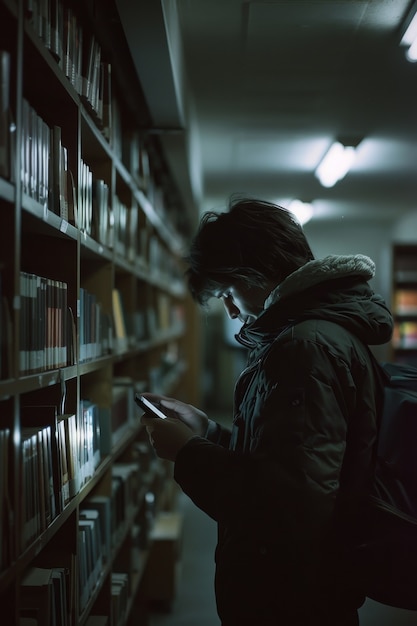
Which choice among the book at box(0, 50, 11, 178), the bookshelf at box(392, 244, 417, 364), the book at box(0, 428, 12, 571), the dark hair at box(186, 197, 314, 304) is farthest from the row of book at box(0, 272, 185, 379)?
the bookshelf at box(392, 244, 417, 364)

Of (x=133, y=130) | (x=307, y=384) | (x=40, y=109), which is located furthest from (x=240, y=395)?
(x=133, y=130)

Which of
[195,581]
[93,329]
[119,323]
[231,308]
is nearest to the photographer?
[231,308]

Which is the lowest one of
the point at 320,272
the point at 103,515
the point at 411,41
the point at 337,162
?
the point at 103,515

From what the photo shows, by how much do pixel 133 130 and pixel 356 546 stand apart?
7.57 ft

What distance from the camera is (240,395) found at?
154 centimetres

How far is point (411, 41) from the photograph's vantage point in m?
2.44

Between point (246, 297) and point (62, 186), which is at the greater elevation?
point (62, 186)

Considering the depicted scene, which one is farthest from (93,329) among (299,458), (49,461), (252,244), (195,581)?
(195,581)

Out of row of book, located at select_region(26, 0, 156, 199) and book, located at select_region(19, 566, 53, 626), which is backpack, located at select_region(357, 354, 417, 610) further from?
row of book, located at select_region(26, 0, 156, 199)

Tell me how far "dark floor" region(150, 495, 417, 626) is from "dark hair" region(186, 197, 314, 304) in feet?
3.32

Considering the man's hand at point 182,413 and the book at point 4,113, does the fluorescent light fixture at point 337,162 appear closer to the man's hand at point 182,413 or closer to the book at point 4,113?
the man's hand at point 182,413

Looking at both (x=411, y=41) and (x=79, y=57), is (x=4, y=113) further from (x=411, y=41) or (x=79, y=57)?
(x=411, y=41)

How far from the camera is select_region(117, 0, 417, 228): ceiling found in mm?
2303

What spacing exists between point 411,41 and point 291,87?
2.38 ft
